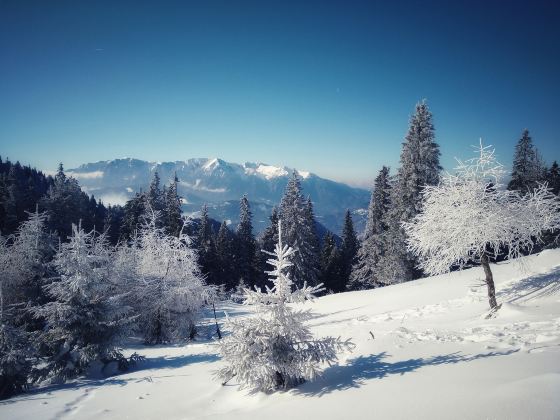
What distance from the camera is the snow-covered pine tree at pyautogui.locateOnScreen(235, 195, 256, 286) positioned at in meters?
52.1

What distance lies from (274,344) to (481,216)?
34.9ft

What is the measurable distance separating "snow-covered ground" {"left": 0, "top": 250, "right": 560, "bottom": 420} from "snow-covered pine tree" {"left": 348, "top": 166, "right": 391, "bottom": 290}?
713 inches

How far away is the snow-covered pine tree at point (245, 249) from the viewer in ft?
171

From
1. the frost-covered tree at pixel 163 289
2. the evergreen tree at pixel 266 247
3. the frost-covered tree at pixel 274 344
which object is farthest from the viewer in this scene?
the evergreen tree at pixel 266 247

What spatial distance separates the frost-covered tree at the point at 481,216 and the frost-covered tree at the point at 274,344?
28.6 feet

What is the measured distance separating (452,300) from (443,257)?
3.73m

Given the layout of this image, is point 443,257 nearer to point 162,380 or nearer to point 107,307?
point 162,380

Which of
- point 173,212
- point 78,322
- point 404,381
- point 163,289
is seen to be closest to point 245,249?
point 173,212

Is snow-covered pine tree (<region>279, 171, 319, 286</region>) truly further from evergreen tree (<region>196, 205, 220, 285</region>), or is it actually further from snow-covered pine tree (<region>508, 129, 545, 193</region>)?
snow-covered pine tree (<region>508, 129, 545, 193</region>)

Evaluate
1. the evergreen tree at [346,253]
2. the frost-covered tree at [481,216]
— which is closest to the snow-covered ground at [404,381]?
the frost-covered tree at [481,216]

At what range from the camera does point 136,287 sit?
70.9 ft

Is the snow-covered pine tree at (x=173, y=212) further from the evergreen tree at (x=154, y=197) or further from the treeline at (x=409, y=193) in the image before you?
the treeline at (x=409, y=193)

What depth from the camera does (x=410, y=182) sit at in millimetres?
28375

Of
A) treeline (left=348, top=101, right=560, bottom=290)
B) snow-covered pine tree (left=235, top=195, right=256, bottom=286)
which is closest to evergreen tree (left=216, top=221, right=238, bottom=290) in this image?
snow-covered pine tree (left=235, top=195, right=256, bottom=286)
